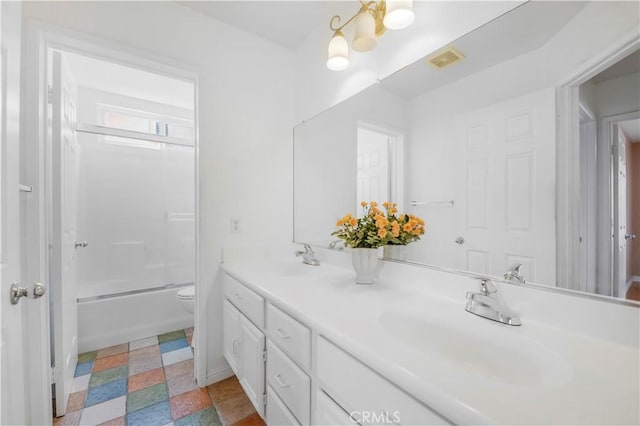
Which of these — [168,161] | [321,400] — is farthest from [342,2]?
[168,161]

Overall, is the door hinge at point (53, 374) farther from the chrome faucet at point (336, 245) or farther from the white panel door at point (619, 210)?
the white panel door at point (619, 210)

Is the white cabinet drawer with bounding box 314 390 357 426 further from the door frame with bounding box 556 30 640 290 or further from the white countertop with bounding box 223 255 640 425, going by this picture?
the door frame with bounding box 556 30 640 290

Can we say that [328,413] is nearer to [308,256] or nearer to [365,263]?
[365,263]

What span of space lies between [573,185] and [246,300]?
1.35 metres

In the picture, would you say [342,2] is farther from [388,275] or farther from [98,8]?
[388,275]

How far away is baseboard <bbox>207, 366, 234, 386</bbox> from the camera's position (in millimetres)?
1684

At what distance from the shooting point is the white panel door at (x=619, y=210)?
27.3 inches

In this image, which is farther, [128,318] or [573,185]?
[128,318]

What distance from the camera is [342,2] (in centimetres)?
153

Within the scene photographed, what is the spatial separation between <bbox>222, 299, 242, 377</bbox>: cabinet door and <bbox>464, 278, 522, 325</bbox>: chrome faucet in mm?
1111

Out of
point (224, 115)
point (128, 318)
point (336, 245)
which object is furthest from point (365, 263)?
point (128, 318)

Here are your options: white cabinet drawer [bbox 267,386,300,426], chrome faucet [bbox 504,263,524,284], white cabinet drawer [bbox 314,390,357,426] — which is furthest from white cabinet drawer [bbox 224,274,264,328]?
chrome faucet [bbox 504,263,524,284]

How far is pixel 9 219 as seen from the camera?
0.77m

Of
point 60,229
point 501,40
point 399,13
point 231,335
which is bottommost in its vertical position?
point 231,335
